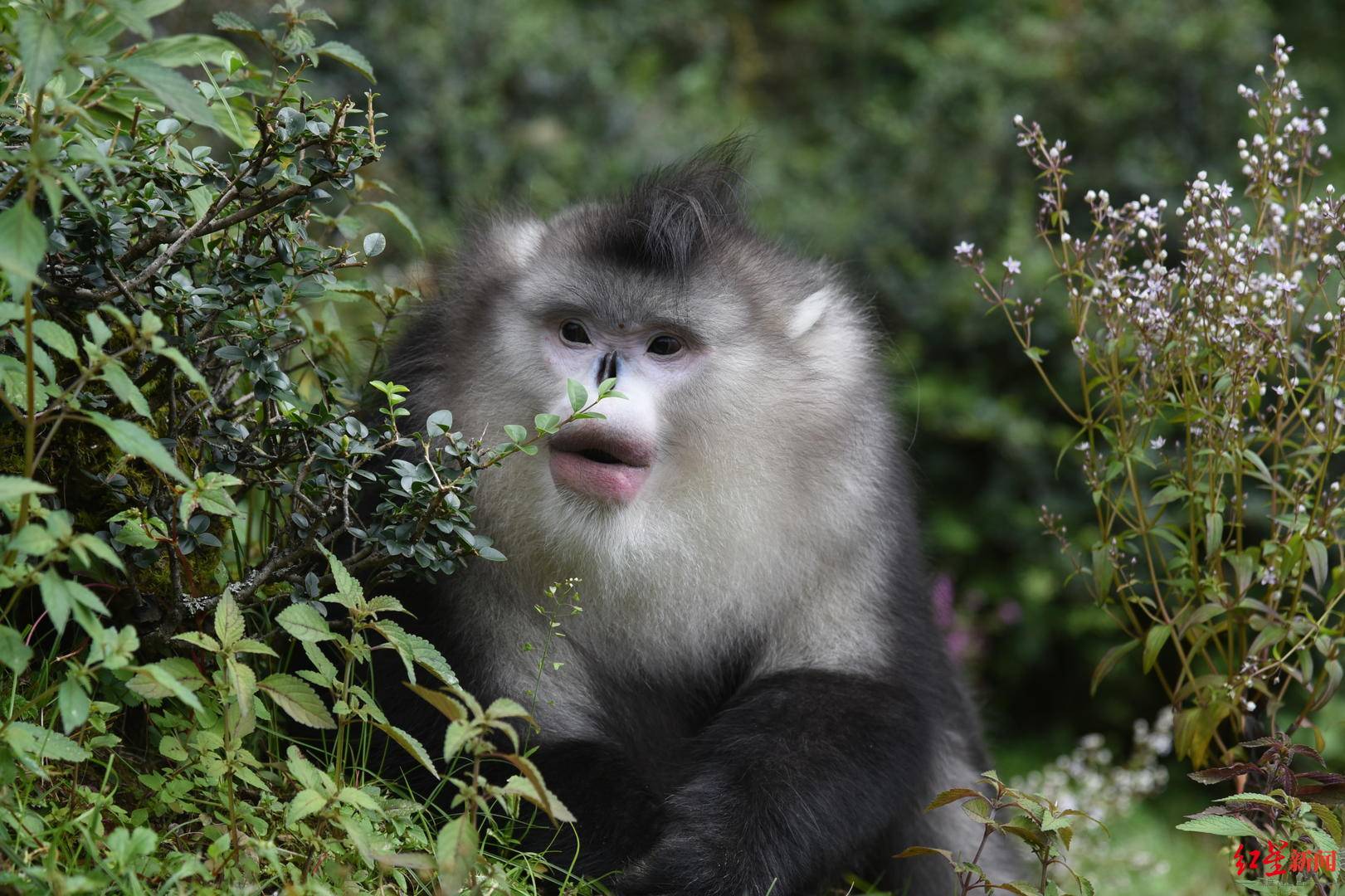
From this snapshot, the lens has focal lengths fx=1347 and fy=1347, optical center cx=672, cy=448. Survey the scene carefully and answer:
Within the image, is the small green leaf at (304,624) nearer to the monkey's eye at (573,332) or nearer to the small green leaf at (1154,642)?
the monkey's eye at (573,332)

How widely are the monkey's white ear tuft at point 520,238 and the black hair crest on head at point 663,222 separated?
0.57 ft

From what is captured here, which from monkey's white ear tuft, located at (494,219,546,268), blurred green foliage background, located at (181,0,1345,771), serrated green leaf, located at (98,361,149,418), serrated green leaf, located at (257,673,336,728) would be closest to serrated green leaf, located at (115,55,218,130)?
serrated green leaf, located at (98,361,149,418)

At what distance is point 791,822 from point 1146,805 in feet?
15.2

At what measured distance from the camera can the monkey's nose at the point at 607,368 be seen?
3174 millimetres

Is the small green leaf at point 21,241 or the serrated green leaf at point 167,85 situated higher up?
the serrated green leaf at point 167,85

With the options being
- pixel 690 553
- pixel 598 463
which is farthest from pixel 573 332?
pixel 690 553

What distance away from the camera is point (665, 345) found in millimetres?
3371

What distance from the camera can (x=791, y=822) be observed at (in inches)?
122

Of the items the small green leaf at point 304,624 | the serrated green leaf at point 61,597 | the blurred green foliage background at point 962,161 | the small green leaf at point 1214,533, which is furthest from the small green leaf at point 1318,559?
the blurred green foliage background at point 962,161

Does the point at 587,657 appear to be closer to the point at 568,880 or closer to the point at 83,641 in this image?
the point at 568,880

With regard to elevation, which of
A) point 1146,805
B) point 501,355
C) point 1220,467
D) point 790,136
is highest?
point 1220,467

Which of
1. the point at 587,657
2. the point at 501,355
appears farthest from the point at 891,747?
the point at 501,355

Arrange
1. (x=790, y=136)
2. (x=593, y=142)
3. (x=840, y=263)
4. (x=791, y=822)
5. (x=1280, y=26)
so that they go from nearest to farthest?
(x=791, y=822) < (x=840, y=263) < (x=593, y=142) < (x=1280, y=26) < (x=790, y=136)

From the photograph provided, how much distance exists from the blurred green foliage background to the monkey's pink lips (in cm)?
325
